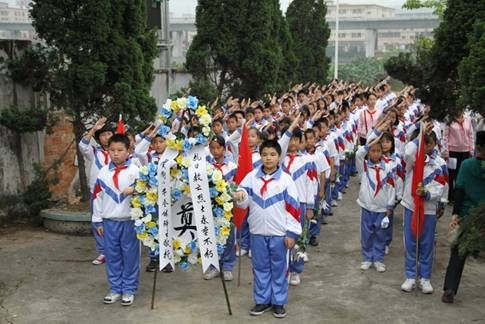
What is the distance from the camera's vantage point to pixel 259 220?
594cm

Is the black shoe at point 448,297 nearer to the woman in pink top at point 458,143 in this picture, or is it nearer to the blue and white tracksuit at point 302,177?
the blue and white tracksuit at point 302,177

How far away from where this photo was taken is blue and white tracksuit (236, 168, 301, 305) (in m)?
5.90

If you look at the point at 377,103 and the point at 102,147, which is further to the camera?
the point at 377,103

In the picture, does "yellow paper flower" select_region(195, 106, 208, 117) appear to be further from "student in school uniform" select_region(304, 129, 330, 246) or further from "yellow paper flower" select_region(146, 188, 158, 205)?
"student in school uniform" select_region(304, 129, 330, 246)

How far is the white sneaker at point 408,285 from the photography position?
264 inches

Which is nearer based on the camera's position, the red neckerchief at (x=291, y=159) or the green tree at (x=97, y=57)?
the red neckerchief at (x=291, y=159)

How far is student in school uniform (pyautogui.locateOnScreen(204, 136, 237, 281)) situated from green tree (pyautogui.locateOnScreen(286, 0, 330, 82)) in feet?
47.3

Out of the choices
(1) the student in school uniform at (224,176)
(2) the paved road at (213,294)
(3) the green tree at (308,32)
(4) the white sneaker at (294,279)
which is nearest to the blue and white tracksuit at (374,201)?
(2) the paved road at (213,294)

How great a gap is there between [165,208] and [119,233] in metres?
0.68

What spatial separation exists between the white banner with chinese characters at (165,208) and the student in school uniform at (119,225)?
0.46 metres

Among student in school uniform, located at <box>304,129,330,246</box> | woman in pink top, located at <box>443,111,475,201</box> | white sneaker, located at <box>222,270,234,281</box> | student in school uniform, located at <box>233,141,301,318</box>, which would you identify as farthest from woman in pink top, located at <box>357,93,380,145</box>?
student in school uniform, located at <box>233,141,301,318</box>

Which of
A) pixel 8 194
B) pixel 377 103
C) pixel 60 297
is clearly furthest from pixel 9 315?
pixel 377 103

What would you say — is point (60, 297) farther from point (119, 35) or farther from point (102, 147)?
point (119, 35)

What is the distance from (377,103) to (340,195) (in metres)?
2.68
